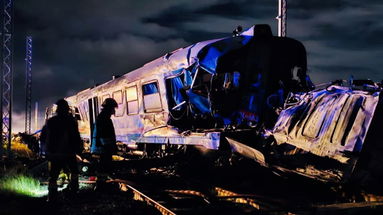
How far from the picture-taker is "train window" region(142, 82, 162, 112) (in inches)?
443

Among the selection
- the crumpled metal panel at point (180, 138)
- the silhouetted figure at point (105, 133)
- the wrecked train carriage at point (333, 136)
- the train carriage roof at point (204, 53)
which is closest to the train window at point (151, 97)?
the train carriage roof at point (204, 53)

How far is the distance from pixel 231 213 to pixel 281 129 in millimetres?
2333

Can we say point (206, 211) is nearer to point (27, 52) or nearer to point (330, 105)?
point (330, 105)

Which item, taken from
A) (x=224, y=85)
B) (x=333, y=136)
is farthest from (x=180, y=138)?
(x=333, y=136)

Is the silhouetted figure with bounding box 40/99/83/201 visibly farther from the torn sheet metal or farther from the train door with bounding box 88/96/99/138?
the train door with bounding box 88/96/99/138

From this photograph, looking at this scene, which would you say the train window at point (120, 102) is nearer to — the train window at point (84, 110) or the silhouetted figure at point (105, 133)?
the train window at point (84, 110)

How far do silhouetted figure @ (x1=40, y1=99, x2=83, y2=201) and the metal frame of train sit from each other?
262cm

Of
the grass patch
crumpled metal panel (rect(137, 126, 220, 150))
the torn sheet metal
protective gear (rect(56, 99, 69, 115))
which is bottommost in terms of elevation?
the grass patch

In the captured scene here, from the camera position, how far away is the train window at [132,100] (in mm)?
12744

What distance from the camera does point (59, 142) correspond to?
7.55m

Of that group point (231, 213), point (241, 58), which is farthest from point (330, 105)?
point (241, 58)

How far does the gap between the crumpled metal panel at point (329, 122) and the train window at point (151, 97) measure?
4047 millimetres

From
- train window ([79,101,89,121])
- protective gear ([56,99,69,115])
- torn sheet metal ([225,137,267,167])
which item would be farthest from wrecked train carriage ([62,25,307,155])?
train window ([79,101,89,121])

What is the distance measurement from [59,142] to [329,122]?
4.61m
